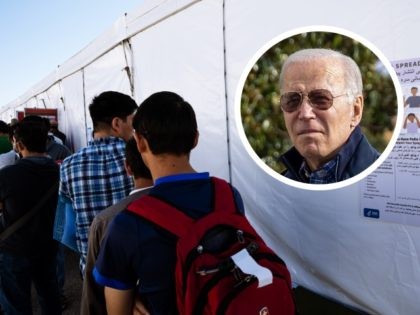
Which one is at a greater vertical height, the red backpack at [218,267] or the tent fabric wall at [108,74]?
the tent fabric wall at [108,74]

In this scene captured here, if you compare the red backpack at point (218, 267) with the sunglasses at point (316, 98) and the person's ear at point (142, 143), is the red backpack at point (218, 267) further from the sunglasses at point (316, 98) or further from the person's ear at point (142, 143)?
the sunglasses at point (316, 98)

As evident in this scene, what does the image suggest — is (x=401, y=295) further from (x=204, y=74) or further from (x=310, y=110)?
(x=204, y=74)

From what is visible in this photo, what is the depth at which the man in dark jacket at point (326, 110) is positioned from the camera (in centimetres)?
71

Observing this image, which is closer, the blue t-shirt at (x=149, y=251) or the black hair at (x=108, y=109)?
the blue t-shirt at (x=149, y=251)

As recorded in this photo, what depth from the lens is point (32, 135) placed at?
1.92 meters

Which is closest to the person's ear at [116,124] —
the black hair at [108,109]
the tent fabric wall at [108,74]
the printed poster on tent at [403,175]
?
the black hair at [108,109]

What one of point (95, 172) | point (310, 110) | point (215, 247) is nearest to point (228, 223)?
point (215, 247)

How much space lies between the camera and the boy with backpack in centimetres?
74

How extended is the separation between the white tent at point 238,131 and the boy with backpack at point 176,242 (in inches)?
14.2

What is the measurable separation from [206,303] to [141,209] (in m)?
0.24

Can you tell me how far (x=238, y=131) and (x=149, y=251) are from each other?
1.98 ft

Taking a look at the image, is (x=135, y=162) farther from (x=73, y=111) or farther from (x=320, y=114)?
(x=73, y=111)

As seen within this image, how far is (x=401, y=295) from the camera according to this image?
1588 millimetres

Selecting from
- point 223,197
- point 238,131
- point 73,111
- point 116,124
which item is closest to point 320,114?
point 223,197
